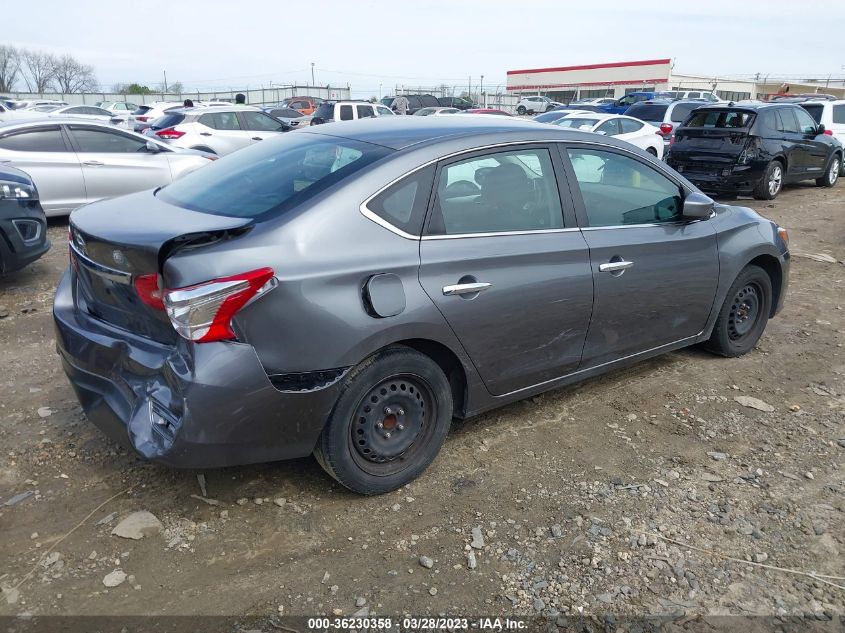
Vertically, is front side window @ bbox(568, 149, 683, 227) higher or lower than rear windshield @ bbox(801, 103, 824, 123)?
lower

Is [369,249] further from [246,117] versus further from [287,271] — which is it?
[246,117]

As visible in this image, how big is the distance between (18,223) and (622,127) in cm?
1215

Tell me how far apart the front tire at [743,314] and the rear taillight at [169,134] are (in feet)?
38.1

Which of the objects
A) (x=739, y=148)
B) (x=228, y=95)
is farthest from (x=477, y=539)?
(x=228, y=95)

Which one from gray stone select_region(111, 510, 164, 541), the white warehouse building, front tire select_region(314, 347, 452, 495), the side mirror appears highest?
the white warehouse building

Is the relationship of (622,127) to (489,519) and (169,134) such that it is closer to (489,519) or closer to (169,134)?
(169,134)

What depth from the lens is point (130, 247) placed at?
2715 millimetres

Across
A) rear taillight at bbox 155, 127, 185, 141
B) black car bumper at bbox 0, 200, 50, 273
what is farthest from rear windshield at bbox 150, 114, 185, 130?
black car bumper at bbox 0, 200, 50, 273

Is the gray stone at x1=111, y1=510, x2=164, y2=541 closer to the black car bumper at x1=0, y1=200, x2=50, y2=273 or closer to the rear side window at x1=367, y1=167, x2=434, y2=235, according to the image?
the rear side window at x1=367, y1=167, x2=434, y2=235

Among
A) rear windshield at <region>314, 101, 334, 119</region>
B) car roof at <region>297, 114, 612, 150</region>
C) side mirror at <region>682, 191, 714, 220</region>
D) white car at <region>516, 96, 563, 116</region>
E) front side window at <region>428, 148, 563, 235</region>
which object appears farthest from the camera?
white car at <region>516, 96, 563, 116</region>

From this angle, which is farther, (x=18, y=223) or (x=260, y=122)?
(x=260, y=122)

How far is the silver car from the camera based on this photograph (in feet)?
28.0

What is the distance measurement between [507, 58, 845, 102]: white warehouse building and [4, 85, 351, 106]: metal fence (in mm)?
25183

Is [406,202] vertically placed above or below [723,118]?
below
